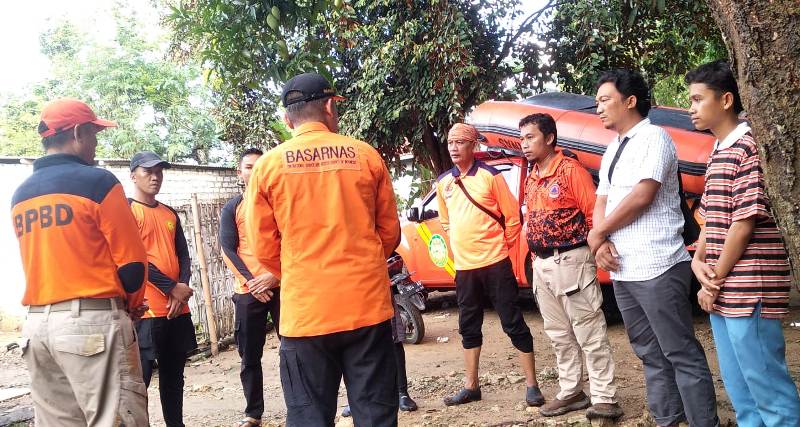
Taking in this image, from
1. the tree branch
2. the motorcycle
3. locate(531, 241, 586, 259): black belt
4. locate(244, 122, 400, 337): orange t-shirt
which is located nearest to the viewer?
locate(244, 122, 400, 337): orange t-shirt

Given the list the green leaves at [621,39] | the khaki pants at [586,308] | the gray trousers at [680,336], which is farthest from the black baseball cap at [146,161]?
the green leaves at [621,39]

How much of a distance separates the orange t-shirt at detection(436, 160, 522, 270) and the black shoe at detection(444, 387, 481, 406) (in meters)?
0.87

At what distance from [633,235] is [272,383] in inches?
153

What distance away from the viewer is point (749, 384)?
244cm

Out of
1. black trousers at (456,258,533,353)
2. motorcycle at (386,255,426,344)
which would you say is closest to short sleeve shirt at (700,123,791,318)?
black trousers at (456,258,533,353)

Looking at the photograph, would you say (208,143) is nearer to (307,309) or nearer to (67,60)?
(67,60)

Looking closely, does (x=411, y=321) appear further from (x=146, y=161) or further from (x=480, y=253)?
(x=146, y=161)

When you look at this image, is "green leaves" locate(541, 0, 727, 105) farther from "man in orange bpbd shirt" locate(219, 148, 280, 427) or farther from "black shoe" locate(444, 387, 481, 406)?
"man in orange bpbd shirt" locate(219, 148, 280, 427)

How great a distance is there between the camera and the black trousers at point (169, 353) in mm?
3903

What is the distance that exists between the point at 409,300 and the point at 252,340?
2.55 meters

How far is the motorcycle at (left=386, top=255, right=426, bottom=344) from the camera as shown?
6162mm

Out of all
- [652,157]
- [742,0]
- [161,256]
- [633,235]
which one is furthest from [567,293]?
[161,256]

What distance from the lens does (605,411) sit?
3631 millimetres

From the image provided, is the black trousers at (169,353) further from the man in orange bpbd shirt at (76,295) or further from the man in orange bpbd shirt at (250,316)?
the man in orange bpbd shirt at (76,295)
